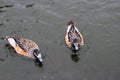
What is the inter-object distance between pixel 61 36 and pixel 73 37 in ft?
2.60

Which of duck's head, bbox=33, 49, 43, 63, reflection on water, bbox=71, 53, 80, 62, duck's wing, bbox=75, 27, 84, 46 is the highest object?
duck's wing, bbox=75, 27, 84, 46

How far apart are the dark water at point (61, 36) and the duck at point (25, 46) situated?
1.10 feet

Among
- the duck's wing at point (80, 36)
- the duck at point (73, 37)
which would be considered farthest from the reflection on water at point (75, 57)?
the duck's wing at point (80, 36)

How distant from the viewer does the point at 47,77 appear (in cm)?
1736

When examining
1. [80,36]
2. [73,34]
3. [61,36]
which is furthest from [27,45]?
[80,36]

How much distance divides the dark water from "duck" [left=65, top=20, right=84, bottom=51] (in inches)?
11.3

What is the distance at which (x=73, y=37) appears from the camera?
65.1ft

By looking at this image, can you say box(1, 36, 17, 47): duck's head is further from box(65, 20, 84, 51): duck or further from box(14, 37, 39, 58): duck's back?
box(65, 20, 84, 51): duck

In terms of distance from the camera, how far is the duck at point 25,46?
1867 cm

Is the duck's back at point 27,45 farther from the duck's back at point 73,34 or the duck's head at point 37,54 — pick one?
the duck's back at point 73,34

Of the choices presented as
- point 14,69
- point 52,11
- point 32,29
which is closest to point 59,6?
point 52,11

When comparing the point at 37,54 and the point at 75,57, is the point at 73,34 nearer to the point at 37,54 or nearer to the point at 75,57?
the point at 75,57

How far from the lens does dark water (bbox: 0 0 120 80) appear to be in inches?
693

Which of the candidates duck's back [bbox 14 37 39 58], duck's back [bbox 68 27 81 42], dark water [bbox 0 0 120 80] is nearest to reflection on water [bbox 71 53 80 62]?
dark water [bbox 0 0 120 80]
